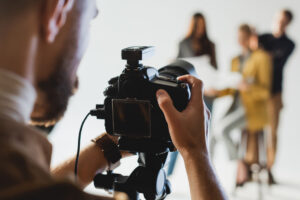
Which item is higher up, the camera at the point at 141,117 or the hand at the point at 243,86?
the camera at the point at 141,117

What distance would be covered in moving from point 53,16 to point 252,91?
7.87ft

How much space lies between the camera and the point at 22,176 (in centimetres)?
39

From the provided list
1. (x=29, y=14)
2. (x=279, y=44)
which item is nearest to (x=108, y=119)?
(x=29, y=14)

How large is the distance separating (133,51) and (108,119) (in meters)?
0.16

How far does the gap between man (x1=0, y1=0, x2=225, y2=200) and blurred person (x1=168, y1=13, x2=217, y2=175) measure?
236 cm

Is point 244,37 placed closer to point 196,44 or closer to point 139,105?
point 196,44

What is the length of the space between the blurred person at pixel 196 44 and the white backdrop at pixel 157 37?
2.04 ft

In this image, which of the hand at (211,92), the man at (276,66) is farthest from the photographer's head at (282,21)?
the hand at (211,92)

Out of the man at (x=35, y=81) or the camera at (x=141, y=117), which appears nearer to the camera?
the man at (x=35, y=81)

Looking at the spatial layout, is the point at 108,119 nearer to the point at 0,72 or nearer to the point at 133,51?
the point at 133,51

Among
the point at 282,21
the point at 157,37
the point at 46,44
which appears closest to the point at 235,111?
the point at 282,21

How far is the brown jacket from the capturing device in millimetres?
366

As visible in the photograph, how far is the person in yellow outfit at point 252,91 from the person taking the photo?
8.92 feet

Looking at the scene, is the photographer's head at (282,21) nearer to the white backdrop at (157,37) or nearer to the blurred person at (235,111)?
the white backdrop at (157,37)
